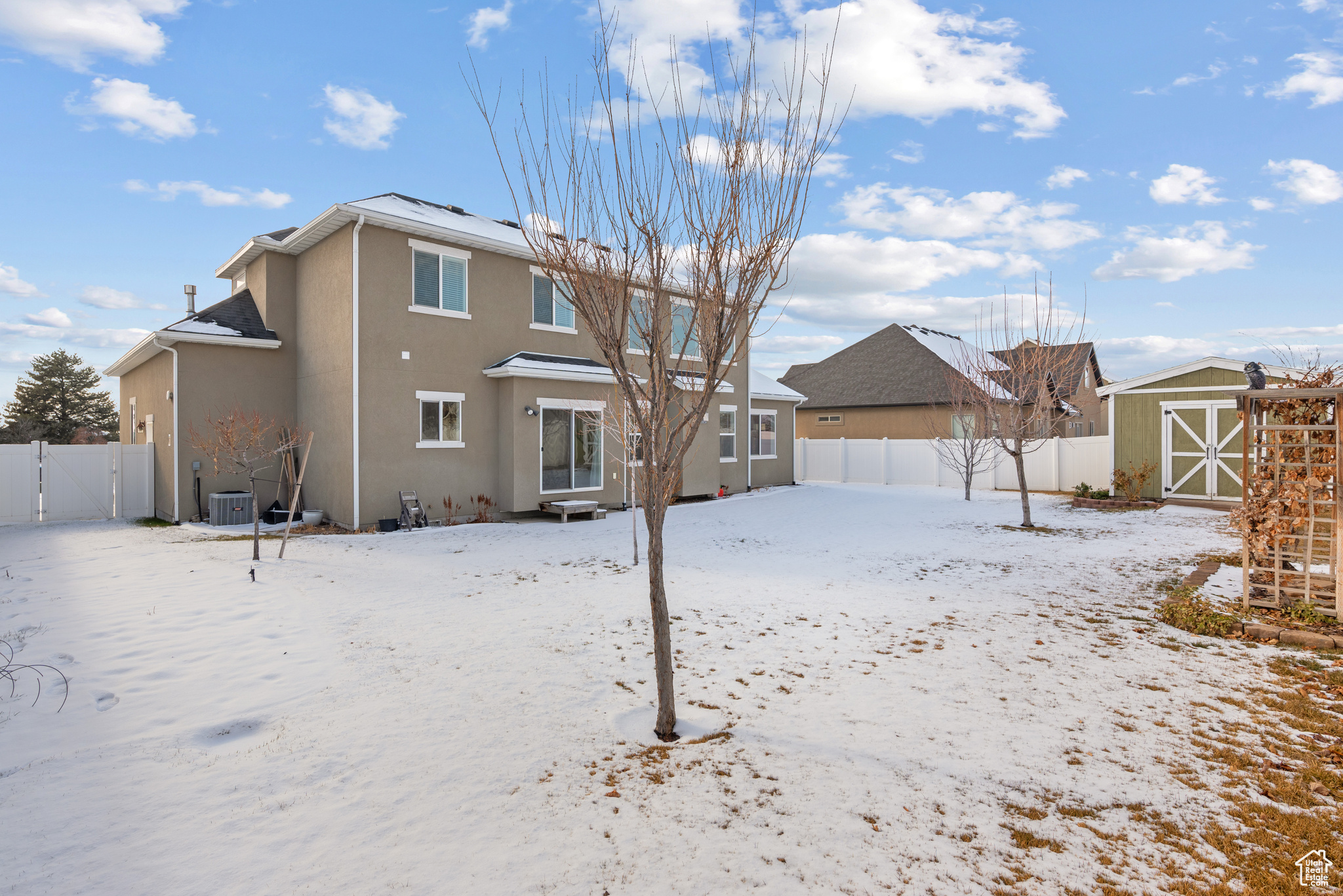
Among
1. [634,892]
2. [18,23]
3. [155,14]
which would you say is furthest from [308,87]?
[634,892]

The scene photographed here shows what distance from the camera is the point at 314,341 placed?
507 inches

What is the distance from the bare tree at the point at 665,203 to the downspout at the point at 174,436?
472 inches

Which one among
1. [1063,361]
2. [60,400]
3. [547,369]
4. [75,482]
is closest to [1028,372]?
[1063,361]

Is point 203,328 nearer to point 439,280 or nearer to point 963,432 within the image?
point 439,280

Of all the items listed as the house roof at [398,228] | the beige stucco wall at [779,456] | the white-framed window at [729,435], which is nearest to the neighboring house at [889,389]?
the beige stucco wall at [779,456]

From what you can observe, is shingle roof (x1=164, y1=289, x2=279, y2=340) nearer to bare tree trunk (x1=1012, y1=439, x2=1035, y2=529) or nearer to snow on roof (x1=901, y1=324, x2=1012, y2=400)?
bare tree trunk (x1=1012, y1=439, x2=1035, y2=529)

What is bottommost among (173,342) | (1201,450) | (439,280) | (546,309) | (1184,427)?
(1201,450)

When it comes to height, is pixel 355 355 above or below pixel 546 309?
below

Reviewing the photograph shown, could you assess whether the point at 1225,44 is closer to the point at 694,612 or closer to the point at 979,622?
the point at 979,622

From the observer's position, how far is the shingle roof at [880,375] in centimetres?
2459

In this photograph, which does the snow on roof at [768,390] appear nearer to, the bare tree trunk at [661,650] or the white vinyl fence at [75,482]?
the white vinyl fence at [75,482]

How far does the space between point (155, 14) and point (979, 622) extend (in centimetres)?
1397

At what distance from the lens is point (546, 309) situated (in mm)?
14383

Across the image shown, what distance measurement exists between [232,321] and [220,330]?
0.60m
